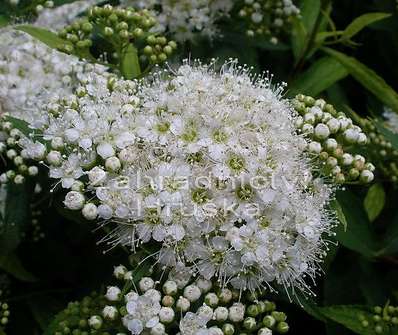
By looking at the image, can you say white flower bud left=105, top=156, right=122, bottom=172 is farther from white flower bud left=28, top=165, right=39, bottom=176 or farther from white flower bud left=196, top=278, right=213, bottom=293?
white flower bud left=28, top=165, right=39, bottom=176

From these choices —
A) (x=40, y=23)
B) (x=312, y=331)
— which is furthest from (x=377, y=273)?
(x=40, y=23)

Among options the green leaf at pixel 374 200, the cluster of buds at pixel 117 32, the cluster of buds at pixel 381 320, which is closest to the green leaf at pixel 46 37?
the cluster of buds at pixel 117 32

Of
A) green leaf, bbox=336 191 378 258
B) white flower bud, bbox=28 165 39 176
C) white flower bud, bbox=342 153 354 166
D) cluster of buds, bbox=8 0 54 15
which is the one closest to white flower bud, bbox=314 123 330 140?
white flower bud, bbox=342 153 354 166

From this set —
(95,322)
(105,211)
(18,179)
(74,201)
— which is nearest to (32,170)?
(18,179)

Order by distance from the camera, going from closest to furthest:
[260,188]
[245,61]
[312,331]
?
[260,188], [312,331], [245,61]

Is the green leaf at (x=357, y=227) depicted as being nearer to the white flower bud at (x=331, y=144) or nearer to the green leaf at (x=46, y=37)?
the white flower bud at (x=331, y=144)

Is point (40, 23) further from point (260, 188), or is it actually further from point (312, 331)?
point (312, 331)
